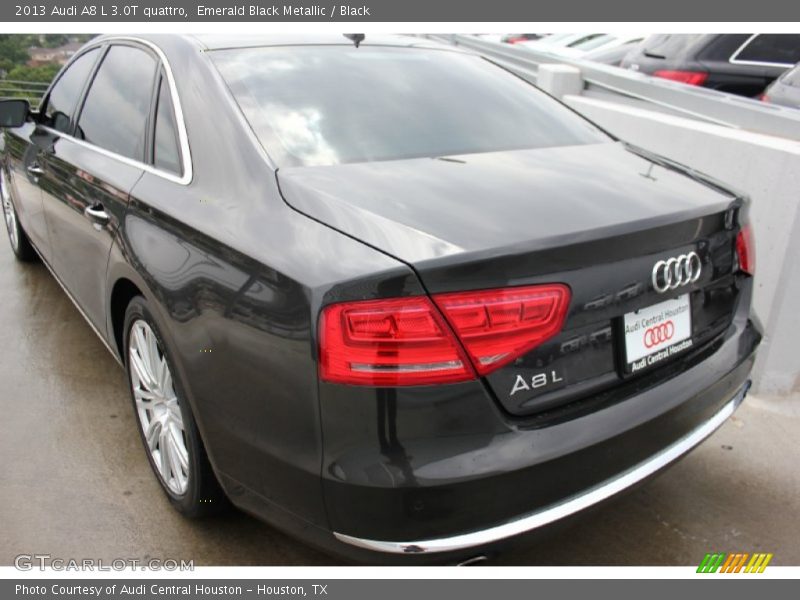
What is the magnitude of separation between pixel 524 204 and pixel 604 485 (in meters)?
0.77

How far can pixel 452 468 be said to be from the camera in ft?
5.54

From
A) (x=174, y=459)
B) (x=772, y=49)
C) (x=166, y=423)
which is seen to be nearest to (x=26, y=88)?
(x=166, y=423)

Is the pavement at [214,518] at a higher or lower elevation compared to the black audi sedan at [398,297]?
lower

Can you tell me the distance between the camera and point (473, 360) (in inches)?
66.2

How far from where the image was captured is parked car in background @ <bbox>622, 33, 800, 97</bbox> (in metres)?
6.83

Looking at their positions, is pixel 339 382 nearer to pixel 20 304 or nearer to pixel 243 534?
pixel 243 534

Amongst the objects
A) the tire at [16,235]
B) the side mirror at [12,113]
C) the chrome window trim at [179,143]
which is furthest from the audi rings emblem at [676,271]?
the tire at [16,235]

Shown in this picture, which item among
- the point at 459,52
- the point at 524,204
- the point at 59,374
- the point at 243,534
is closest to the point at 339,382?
the point at 524,204

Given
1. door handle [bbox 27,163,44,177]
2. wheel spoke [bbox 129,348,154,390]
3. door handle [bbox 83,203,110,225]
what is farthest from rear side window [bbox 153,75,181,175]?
door handle [bbox 27,163,44,177]

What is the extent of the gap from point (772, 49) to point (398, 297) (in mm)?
6721

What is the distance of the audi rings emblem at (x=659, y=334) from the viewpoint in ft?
6.55

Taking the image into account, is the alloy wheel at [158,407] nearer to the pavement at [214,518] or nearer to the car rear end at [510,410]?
the pavement at [214,518]

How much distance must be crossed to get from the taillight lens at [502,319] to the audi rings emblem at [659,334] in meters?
0.37

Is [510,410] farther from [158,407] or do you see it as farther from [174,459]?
[158,407]
